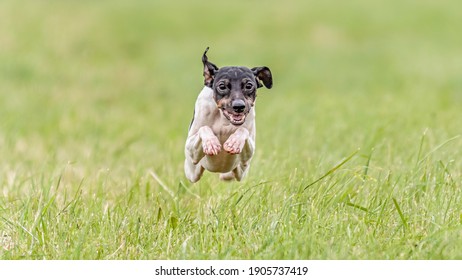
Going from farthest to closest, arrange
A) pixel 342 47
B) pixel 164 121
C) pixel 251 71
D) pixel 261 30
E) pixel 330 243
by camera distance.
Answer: pixel 261 30 < pixel 342 47 < pixel 164 121 < pixel 330 243 < pixel 251 71

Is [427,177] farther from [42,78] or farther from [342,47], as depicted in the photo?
[342,47]

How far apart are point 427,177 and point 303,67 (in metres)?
12.5

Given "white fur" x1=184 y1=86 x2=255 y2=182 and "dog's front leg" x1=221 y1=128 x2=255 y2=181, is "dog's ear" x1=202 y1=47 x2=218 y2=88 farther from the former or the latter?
"dog's front leg" x1=221 y1=128 x2=255 y2=181

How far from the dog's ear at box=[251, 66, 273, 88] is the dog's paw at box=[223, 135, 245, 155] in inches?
13.9

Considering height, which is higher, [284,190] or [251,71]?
[251,71]

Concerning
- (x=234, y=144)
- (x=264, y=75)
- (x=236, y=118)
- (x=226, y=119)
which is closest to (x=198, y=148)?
(x=226, y=119)

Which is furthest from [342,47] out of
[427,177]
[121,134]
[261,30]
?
[427,177]

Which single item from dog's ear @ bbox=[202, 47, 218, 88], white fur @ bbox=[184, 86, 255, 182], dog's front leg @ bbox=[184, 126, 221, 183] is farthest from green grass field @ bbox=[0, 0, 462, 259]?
dog's ear @ bbox=[202, 47, 218, 88]

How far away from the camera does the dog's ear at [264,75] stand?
4605 millimetres

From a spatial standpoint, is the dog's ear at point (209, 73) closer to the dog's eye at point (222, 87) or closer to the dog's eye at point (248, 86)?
the dog's eye at point (222, 87)

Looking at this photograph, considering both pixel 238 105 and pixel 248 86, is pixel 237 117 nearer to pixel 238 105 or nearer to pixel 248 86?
pixel 238 105

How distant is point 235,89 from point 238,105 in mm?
142

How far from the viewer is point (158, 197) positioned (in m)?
7.02

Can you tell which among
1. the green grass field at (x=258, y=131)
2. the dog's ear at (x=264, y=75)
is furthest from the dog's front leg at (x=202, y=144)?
the green grass field at (x=258, y=131)
